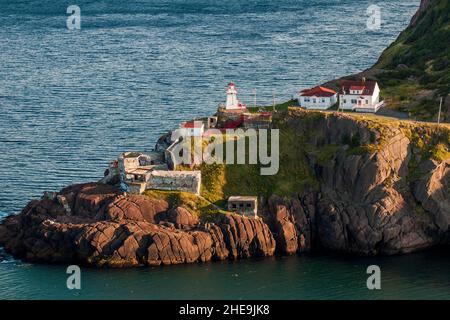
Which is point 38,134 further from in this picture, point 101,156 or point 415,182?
point 415,182

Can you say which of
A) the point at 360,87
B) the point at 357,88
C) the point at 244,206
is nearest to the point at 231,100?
the point at 357,88

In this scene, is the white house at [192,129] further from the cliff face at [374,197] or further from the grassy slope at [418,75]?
the grassy slope at [418,75]

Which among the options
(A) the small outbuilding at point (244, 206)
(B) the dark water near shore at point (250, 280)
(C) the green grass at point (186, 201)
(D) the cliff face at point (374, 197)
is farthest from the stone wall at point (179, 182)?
(B) the dark water near shore at point (250, 280)

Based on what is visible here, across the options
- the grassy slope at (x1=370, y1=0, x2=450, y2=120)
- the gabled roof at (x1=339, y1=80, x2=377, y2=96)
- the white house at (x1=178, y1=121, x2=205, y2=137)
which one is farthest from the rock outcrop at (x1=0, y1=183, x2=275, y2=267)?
the grassy slope at (x1=370, y1=0, x2=450, y2=120)

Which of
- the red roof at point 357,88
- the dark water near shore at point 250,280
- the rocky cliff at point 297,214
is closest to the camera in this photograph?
the dark water near shore at point 250,280

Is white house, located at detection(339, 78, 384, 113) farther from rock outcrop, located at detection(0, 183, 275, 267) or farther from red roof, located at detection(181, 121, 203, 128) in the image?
rock outcrop, located at detection(0, 183, 275, 267)
